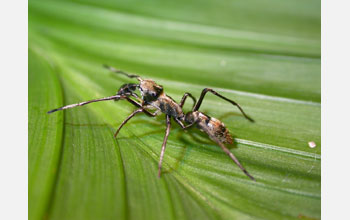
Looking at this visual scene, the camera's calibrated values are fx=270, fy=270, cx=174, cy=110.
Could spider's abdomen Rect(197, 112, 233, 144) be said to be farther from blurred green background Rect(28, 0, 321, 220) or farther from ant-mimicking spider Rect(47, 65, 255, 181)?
blurred green background Rect(28, 0, 321, 220)

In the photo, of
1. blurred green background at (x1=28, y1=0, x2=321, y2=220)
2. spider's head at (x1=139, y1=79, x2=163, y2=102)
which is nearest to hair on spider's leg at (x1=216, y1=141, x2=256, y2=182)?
blurred green background at (x1=28, y1=0, x2=321, y2=220)

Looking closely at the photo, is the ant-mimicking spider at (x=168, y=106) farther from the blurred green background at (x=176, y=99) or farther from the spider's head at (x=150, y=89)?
the blurred green background at (x=176, y=99)

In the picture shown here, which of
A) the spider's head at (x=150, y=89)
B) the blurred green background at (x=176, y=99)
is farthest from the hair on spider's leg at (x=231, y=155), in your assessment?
the spider's head at (x=150, y=89)

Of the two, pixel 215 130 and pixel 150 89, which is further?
pixel 150 89

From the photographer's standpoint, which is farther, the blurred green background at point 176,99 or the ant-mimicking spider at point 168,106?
the ant-mimicking spider at point 168,106

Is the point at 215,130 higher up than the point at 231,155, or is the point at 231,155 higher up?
the point at 215,130

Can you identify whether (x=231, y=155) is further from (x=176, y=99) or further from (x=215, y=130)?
(x=176, y=99)

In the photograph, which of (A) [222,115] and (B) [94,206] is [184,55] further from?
(B) [94,206]

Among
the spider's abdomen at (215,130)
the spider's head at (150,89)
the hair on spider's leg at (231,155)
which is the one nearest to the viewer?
the hair on spider's leg at (231,155)

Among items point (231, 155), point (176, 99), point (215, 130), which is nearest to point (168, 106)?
point (176, 99)
